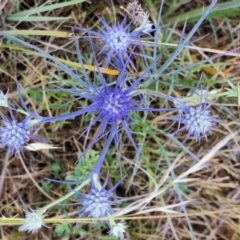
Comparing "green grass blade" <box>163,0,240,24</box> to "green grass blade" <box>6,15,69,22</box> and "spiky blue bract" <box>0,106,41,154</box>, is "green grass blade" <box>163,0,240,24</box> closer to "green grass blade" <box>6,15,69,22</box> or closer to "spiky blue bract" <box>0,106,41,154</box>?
"green grass blade" <box>6,15,69,22</box>

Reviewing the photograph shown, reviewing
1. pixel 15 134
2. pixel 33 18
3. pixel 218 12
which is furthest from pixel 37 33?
pixel 218 12

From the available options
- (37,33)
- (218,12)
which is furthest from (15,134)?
(218,12)

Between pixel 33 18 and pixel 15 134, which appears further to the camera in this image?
pixel 33 18

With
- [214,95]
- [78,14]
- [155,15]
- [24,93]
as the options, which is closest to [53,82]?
[24,93]

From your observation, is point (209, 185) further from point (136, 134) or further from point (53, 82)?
point (53, 82)

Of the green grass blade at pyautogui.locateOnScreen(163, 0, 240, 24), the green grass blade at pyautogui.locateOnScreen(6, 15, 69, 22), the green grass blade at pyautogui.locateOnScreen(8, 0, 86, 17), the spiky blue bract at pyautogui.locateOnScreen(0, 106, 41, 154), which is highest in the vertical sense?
the green grass blade at pyautogui.locateOnScreen(8, 0, 86, 17)

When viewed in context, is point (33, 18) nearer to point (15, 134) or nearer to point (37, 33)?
point (37, 33)

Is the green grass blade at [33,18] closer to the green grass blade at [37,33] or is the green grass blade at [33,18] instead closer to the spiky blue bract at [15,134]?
the green grass blade at [37,33]

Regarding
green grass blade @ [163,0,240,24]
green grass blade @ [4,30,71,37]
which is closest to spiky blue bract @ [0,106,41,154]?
green grass blade @ [4,30,71,37]

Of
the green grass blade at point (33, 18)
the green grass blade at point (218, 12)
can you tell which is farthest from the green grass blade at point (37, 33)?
the green grass blade at point (218, 12)

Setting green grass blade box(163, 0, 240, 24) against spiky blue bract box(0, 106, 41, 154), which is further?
green grass blade box(163, 0, 240, 24)

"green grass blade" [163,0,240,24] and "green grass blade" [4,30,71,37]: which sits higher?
"green grass blade" [4,30,71,37]
